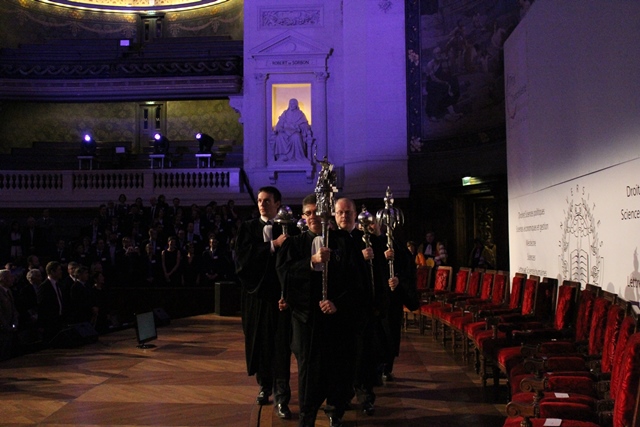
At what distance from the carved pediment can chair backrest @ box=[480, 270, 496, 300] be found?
10.5m

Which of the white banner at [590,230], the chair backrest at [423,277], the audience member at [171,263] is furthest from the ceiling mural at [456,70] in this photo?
the white banner at [590,230]

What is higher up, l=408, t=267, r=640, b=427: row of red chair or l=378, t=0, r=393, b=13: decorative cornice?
l=378, t=0, r=393, b=13: decorative cornice

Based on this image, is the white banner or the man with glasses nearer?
the man with glasses

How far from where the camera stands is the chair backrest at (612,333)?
14.1ft

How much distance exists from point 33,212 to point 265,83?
21.0 ft

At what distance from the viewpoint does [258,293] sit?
5.48 meters

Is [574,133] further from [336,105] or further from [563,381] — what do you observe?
[336,105]

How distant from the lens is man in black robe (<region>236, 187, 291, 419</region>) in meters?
5.43

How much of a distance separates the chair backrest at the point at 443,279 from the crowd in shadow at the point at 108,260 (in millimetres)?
3710

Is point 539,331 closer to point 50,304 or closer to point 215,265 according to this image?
point 50,304

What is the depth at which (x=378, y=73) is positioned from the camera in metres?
17.1

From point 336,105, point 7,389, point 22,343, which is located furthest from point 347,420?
point 336,105

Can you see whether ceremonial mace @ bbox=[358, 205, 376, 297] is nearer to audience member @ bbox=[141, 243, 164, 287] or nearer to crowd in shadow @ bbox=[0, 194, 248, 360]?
crowd in shadow @ bbox=[0, 194, 248, 360]

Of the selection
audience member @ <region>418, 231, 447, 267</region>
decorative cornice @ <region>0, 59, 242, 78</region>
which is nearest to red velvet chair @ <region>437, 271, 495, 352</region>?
audience member @ <region>418, 231, 447, 267</region>
